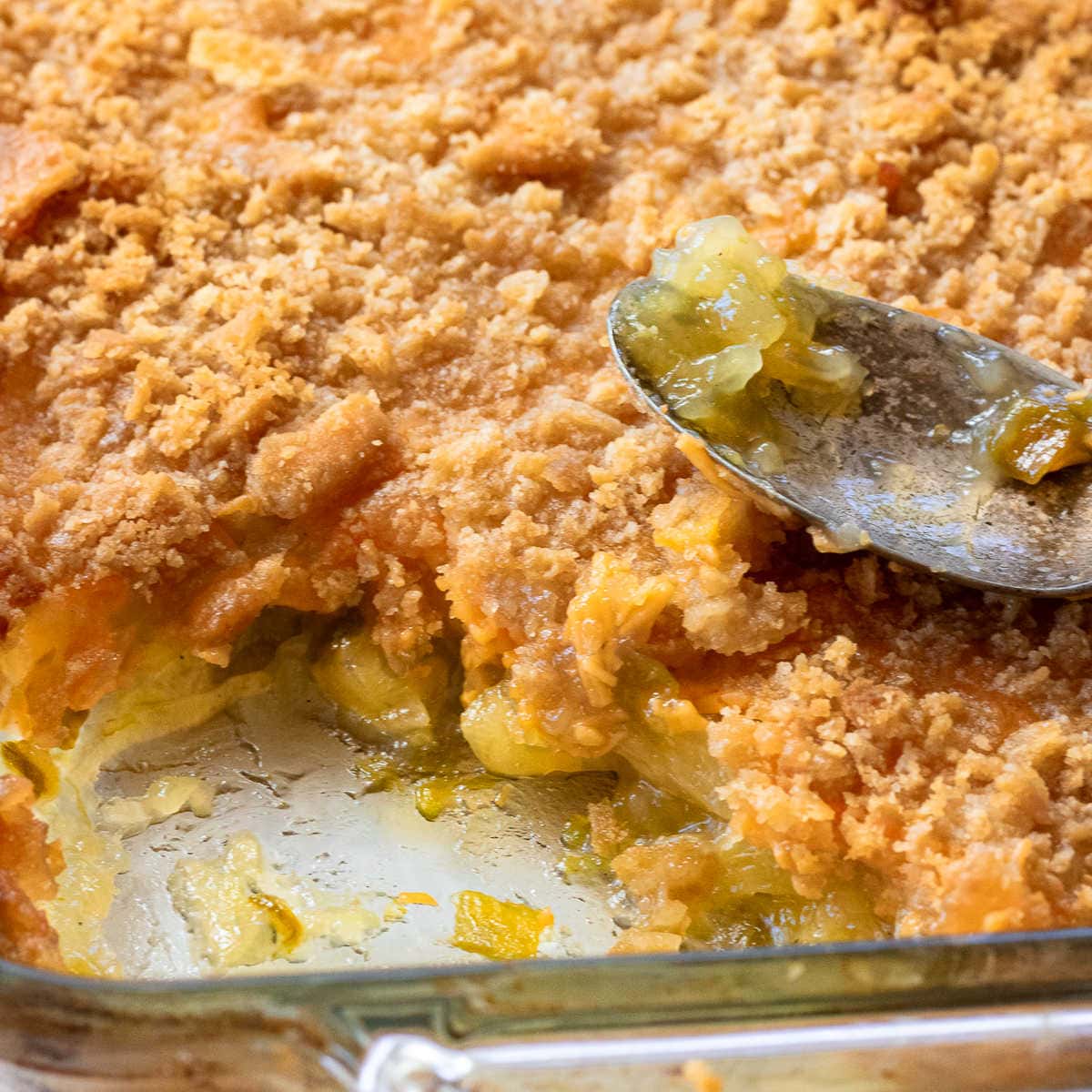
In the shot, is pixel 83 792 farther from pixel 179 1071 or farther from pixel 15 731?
pixel 179 1071

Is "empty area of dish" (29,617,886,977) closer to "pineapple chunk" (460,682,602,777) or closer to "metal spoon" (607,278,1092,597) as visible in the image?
"pineapple chunk" (460,682,602,777)

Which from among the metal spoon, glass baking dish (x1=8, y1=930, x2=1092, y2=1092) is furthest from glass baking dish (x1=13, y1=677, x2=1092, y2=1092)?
the metal spoon

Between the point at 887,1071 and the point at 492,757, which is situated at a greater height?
the point at 887,1071

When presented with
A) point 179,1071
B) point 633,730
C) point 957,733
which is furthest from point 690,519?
point 179,1071

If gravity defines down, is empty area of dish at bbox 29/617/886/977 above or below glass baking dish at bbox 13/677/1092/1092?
below

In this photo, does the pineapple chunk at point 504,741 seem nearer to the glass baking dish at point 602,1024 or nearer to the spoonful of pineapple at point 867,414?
the spoonful of pineapple at point 867,414

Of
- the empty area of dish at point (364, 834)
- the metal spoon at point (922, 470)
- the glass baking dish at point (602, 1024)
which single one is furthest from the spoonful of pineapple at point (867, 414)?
the glass baking dish at point (602, 1024)

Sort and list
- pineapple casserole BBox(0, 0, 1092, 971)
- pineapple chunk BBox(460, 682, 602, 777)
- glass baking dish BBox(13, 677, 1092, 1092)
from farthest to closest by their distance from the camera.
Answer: pineapple chunk BBox(460, 682, 602, 777) → pineapple casserole BBox(0, 0, 1092, 971) → glass baking dish BBox(13, 677, 1092, 1092)
